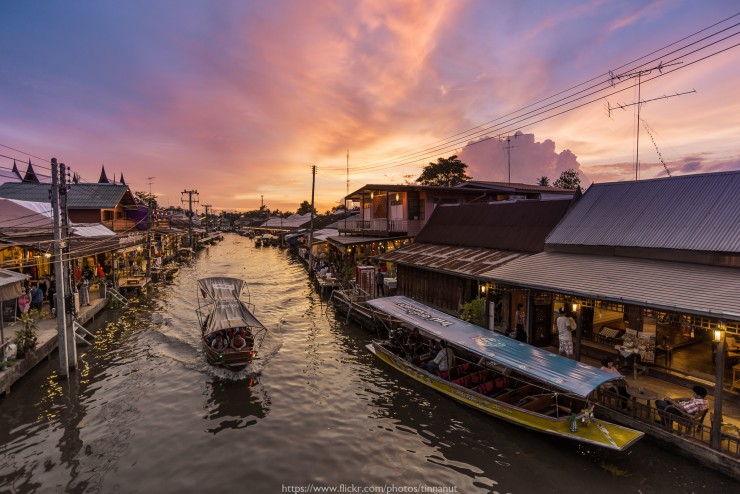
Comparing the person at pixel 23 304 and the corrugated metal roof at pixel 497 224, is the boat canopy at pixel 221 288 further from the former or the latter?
the corrugated metal roof at pixel 497 224

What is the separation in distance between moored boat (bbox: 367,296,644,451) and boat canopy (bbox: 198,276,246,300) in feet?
38.6

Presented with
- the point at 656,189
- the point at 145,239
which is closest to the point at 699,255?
the point at 656,189

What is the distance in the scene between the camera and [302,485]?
11.1 metres

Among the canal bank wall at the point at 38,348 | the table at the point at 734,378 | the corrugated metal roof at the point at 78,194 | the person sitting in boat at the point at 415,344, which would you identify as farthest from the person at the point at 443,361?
the corrugated metal roof at the point at 78,194

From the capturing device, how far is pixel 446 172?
71625 mm

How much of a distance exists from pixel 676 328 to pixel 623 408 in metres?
5.97

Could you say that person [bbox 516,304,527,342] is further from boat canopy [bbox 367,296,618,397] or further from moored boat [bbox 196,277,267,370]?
moored boat [bbox 196,277,267,370]

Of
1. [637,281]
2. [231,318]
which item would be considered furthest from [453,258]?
[231,318]

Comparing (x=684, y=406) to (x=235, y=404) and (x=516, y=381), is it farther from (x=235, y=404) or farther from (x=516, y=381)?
(x=235, y=404)

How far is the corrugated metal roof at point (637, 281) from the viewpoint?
10883 millimetres

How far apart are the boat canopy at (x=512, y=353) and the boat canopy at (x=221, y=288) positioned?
11.7 m

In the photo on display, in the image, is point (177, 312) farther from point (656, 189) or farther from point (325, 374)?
point (656, 189)

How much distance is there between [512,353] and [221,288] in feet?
64.3

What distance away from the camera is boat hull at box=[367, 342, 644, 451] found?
1091 cm
